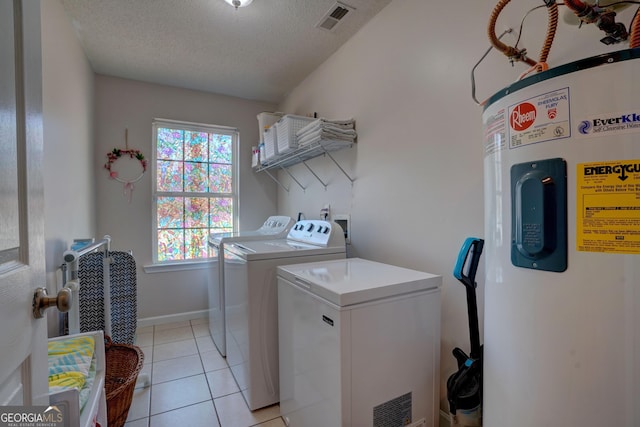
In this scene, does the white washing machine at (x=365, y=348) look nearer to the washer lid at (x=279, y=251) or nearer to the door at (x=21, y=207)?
the washer lid at (x=279, y=251)

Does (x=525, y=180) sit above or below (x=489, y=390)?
above

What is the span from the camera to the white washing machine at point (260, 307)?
1755mm

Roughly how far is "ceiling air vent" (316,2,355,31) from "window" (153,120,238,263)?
1.81m

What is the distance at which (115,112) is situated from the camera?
2.99m

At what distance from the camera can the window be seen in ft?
10.7

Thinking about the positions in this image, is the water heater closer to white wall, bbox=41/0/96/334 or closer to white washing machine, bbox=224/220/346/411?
white washing machine, bbox=224/220/346/411

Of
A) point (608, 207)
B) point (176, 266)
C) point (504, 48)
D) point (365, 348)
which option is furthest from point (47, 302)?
point (176, 266)

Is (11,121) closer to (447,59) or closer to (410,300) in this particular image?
(410,300)

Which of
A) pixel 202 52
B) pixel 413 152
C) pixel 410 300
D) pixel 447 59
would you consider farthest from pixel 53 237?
pixel 447 59

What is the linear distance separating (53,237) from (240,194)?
197cm

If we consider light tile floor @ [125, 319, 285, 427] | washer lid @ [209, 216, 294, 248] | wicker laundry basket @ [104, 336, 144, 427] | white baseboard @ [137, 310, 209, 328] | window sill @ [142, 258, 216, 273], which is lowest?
light tile floor @ [125, 319, 285, 427]

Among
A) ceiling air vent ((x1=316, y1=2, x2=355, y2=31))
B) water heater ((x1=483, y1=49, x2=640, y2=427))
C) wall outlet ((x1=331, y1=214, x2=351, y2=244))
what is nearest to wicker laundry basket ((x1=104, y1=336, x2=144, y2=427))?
wall outlet ((x1=331, y1=214, x2=351, y2=244))

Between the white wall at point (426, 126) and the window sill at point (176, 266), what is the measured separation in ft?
6.39

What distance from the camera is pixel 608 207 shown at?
0.63 metres
